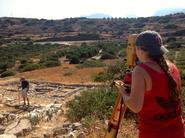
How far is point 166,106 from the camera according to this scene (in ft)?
11.7

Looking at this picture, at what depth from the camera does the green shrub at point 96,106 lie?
29.3 ft

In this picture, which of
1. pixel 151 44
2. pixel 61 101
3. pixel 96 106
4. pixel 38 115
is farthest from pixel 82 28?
pixel 151 44

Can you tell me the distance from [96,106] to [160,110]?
600 cm

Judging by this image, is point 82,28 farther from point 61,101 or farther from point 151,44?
point 151,44

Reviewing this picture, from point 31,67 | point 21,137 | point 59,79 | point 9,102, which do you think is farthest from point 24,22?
point 21,137

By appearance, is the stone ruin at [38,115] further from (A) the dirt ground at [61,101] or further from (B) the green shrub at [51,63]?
(B) the green shrub at [51,63]

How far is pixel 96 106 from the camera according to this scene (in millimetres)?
9531

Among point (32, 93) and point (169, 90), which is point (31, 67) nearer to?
point (32, 93)

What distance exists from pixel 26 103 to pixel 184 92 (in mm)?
11635

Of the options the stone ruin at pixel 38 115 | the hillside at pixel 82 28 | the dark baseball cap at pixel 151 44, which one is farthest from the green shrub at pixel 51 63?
the hillside at pixel 82 28

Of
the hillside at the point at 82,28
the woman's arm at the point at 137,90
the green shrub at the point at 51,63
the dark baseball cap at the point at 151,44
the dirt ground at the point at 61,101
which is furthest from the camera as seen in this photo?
the hillside at the point at 82,28

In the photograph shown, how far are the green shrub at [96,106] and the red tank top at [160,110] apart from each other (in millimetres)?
4924

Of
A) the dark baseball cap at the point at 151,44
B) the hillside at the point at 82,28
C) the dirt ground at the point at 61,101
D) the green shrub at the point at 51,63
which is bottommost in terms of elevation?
the hillside at the point at 82,28

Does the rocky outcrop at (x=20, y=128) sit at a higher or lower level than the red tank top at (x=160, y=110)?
lower
